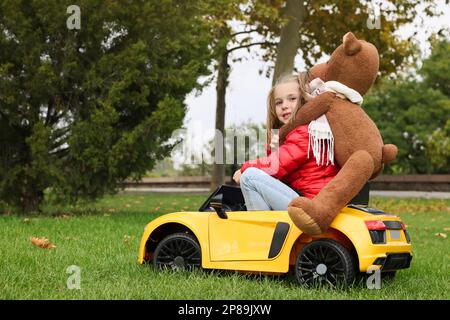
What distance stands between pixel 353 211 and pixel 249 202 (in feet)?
2.33

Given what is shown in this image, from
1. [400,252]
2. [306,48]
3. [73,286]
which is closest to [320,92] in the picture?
[400,252]

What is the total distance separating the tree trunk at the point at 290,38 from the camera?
51.5ft

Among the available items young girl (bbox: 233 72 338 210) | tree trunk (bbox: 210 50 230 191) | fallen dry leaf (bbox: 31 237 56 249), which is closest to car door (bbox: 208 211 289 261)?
young girl (bbox: 233 72 338 210)

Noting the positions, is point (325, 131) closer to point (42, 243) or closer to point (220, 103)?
point (42, 243)

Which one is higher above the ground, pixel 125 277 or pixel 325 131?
pixel 325 131

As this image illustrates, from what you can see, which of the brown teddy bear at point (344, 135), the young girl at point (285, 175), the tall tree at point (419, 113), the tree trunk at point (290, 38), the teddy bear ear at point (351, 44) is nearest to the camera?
the brown teddy bear at point (344, 135)

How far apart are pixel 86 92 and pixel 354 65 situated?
603 centimetres

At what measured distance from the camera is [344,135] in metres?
4.74

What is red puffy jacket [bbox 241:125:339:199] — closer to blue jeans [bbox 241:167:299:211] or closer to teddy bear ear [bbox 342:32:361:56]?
blue jeans [bbox 241:167:299:211]

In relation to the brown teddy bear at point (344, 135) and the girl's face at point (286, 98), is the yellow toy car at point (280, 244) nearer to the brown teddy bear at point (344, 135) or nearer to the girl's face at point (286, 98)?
the brown teddy bear at point (344, 135)

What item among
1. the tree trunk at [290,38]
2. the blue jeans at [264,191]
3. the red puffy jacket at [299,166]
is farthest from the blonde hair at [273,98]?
the tree trunk at [290,38]

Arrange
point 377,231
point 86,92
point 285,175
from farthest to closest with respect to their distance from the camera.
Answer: point 86,92 → point 285,175 → point 377,231

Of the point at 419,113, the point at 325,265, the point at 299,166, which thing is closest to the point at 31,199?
the point at 299,166

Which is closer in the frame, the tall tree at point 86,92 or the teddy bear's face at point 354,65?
the teddy bear's face at point 354,65
